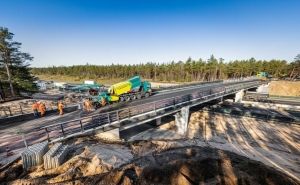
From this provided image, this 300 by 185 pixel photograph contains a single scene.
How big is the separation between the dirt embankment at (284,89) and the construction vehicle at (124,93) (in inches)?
1850

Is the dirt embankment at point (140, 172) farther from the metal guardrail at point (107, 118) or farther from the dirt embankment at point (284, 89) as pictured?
the dirt embankment at point (284, 89)

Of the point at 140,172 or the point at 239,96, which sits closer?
the point at 140,172

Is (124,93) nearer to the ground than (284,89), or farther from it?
farther from it

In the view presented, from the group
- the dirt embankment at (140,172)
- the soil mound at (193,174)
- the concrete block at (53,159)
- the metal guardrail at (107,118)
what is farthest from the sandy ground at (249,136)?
the concrete block at (53,159)

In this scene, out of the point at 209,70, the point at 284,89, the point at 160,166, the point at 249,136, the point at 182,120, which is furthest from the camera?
the point at 209,70

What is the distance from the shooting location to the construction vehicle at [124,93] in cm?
1967

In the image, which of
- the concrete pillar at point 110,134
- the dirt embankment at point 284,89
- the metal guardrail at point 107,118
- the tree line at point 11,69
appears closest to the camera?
the metal guardrail at point 107,118

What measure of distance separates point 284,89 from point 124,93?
53.3 metres

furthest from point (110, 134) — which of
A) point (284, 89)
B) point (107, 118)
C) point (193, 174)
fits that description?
point (284, 89)

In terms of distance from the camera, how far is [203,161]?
938cm

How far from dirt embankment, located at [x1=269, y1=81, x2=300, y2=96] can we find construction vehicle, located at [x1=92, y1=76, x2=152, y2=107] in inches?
1850

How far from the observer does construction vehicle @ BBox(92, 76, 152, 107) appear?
19672 millimetres

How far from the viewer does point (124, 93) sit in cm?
2150

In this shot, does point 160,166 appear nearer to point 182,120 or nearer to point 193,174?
point 193,174
